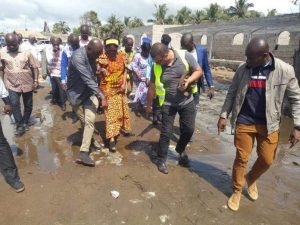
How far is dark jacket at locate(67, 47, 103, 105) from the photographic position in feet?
16.1

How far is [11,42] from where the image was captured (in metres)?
5.91

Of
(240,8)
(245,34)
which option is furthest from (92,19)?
(245,34)

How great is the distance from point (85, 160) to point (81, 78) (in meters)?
1.17

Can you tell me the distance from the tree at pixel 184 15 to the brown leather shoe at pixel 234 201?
50.5m

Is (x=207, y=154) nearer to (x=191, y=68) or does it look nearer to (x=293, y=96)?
(x=191, y=68)

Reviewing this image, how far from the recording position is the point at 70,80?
204 inches

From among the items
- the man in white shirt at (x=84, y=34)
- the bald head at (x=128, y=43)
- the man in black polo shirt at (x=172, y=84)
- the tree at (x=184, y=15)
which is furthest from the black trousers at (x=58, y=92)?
the tree at (x=184, y=15)

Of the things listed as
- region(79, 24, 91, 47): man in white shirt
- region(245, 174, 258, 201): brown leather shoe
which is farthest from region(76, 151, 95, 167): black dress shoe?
region(79, 24, 91, 47): man in white shirt

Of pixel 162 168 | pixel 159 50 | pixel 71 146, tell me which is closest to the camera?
pixel 159 50

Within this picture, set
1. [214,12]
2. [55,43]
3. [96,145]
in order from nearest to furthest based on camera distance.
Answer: [96,145], [55,43], [214,12]

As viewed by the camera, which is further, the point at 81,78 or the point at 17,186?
the point at 81,78

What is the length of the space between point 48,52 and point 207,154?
4.98 m

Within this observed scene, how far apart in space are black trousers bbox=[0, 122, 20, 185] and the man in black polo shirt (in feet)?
6.35

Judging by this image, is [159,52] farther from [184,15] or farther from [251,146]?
[184,15]
